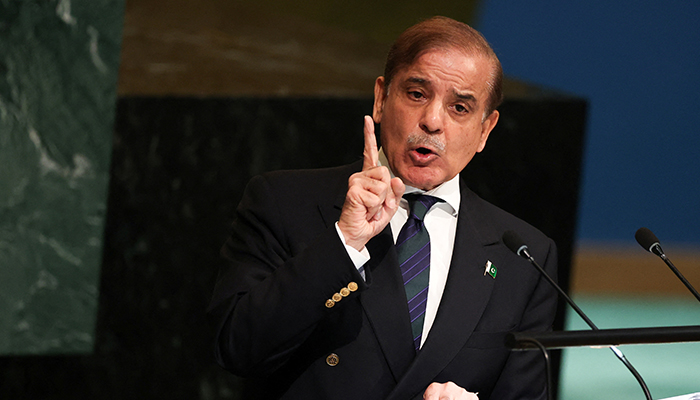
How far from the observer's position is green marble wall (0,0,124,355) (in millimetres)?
2584

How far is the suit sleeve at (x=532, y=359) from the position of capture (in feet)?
5.52

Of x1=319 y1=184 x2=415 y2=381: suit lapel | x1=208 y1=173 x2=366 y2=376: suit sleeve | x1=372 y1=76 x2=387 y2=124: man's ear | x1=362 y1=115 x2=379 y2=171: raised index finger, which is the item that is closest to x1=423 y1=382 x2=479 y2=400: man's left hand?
x1=319 y1=184 x2=415 y2=381: suit lapel

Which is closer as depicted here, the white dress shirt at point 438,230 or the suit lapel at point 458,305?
the suit lapel at point 458,305

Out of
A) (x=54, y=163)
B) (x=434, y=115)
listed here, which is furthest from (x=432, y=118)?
(x=54, y=163)

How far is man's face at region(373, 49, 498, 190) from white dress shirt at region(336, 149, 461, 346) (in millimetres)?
55

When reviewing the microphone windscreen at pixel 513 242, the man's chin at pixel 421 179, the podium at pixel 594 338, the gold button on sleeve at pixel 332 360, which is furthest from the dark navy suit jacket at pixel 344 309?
the podium at pixel 594 338

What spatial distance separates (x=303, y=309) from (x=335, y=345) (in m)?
0.19

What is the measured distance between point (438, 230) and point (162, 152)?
1289mm

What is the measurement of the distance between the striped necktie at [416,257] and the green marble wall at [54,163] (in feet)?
4.59

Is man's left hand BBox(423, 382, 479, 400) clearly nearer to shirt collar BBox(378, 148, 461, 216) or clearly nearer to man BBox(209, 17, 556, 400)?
man BBox(209, 17, 556, 400)

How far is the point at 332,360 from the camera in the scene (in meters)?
1.56

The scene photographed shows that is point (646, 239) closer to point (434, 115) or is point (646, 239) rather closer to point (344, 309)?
point (434, 115)

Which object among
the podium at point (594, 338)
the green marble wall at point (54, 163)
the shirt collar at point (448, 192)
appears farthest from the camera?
the green marble wall at point (54, 163)

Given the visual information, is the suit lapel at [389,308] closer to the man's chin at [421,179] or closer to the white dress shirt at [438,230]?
the white dress shirt at [438,230]
